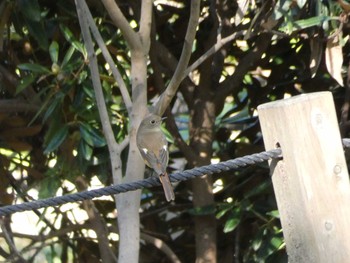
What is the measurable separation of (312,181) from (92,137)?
6.51 feet

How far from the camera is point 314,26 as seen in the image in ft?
13.9

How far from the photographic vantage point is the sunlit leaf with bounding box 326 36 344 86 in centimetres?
413

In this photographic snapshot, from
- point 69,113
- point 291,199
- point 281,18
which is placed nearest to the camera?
point 291,199

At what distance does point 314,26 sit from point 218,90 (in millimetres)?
697

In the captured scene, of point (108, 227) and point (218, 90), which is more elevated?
point (218, 90)

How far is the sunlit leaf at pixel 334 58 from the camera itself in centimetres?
413

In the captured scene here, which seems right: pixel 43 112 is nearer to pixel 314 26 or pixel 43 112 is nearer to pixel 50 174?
pixel 50 174

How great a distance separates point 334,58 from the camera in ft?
13.6

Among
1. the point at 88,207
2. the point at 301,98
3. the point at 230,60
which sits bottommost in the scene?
the point at 301,98

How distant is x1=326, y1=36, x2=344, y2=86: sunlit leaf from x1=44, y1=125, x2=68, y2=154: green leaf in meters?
1.24

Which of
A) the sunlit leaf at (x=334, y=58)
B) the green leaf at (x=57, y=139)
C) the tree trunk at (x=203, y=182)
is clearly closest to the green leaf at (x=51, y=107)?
the green leaf at (x=57, y=139)

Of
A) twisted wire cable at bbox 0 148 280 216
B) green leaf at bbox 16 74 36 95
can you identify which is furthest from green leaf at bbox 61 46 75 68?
twisted wire cable at bbox 0 148 280 216

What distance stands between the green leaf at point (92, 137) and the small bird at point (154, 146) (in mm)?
285

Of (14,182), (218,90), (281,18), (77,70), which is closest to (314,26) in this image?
(281,18)
